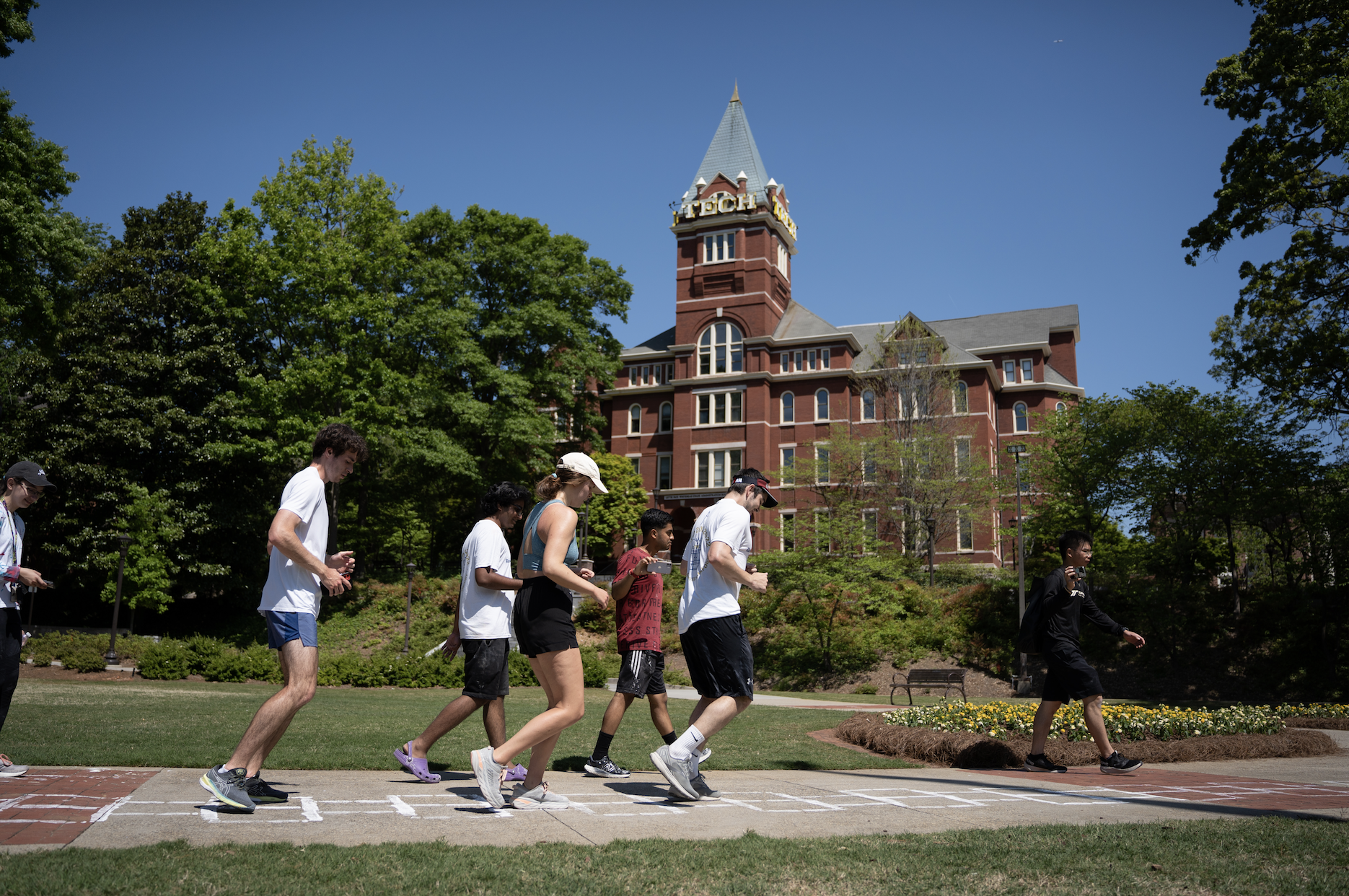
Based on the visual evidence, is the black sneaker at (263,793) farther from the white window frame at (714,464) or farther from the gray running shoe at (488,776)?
the white window frame at (714,464)

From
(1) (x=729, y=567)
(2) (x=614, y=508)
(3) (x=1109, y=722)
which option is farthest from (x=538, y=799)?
(2) (x=614, y=508)

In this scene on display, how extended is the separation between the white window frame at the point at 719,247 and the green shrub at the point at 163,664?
3838cm

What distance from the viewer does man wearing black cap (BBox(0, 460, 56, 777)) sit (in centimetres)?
587

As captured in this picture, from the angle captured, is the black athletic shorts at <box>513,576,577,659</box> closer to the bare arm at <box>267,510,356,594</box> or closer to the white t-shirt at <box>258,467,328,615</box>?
the bare arm at <box>267,510,356,594</box>

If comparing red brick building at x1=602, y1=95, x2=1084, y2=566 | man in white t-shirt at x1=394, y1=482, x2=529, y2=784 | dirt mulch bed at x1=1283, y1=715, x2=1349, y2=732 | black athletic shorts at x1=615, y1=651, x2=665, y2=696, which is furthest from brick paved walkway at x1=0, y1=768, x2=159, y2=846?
red brick building at x1=602, y1=95, x2=1084, y2=566

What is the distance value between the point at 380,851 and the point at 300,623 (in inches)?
61.7

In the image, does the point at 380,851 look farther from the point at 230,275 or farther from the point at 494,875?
the point at 230,275

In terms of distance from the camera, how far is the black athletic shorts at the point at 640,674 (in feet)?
22.4

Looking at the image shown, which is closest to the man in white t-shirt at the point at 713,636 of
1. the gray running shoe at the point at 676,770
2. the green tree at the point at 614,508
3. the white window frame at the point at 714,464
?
the gray running shoe at the point at 676,770

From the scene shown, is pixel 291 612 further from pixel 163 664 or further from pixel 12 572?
pixel 163 664

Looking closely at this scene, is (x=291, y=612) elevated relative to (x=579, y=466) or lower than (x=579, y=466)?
lower

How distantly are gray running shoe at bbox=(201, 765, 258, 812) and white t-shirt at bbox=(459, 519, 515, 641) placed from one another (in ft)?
5.26

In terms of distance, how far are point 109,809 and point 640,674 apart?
350 cm

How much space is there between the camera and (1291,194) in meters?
18.4
